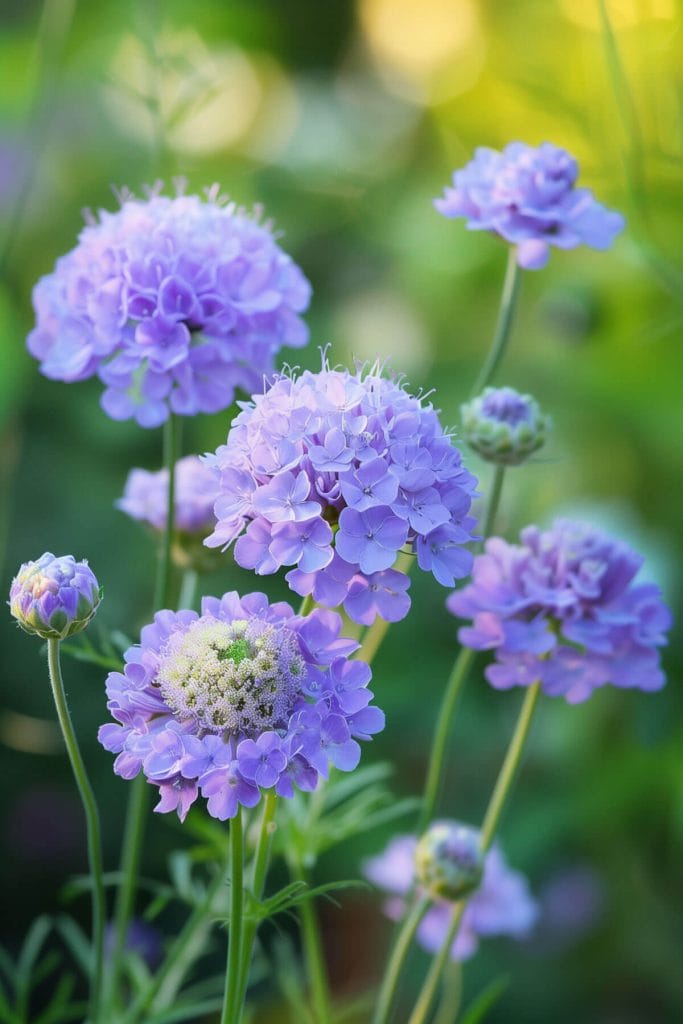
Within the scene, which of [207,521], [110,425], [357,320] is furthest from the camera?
[357,320]

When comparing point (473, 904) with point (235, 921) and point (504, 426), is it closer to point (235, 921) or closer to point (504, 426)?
point (504, 426)

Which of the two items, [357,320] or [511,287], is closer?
[511,287]

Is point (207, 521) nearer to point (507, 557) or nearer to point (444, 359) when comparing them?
point (507, 557)

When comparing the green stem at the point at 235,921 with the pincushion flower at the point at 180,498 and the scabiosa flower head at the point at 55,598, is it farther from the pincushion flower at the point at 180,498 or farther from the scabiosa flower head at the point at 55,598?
the pincushion flower at the point at 180,498

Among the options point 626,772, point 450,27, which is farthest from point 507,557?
point 450,27

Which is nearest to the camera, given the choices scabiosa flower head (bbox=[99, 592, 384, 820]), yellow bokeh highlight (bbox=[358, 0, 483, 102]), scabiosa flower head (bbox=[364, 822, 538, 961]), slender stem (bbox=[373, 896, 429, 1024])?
scabiosa flower head (bbox=[99, 592, 384, 820])

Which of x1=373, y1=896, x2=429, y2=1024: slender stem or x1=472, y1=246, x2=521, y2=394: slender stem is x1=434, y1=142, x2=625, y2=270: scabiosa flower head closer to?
x1=472, y1=246, x2=521, y2=394: slender stem

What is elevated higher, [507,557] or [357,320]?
[357,320]

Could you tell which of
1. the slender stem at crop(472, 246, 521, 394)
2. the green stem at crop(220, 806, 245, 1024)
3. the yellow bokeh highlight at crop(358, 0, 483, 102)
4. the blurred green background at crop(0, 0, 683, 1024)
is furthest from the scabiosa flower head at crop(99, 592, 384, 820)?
the yellow bokeh highlight at crop(358, 0, 483, 102)
